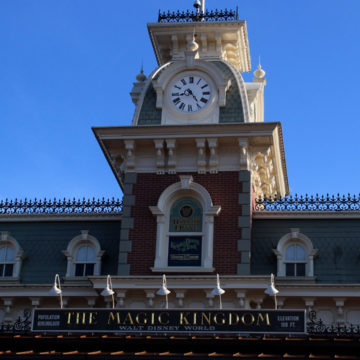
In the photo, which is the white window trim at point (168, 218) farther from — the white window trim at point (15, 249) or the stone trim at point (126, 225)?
the white window trim at point (15, 249)

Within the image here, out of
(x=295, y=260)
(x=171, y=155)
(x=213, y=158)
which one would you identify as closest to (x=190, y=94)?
(x=171, y=155)

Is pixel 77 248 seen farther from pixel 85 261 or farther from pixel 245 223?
pixel 245 223

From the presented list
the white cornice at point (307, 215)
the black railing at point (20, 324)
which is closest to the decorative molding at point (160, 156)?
the white cornice at point (307, 215)

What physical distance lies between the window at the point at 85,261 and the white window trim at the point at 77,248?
0.30 ft

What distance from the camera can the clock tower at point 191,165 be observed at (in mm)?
25172

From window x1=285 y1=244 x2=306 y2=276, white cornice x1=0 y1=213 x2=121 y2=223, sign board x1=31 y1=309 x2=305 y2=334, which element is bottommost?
sign board x1=31 y1=309 x2=305 y2=334

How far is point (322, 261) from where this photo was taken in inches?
999

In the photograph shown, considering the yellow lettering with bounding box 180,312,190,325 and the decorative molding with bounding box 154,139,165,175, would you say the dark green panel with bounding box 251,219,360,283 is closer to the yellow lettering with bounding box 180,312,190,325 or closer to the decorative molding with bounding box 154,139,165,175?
the decorative molding with bounding box 154,139,165,175

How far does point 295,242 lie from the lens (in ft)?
84.4

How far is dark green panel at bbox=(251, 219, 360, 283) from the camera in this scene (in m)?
25.1

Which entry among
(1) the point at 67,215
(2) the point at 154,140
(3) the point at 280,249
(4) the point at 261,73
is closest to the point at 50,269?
(1) the point at 67,215

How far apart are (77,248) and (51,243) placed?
0.96 m

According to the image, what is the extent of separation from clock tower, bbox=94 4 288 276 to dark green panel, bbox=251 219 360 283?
0.94 m

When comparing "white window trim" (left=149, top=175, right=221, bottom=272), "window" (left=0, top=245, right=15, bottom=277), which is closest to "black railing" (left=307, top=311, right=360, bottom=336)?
"white window trim" (left=149, top=175, right=221, bottom=272)
